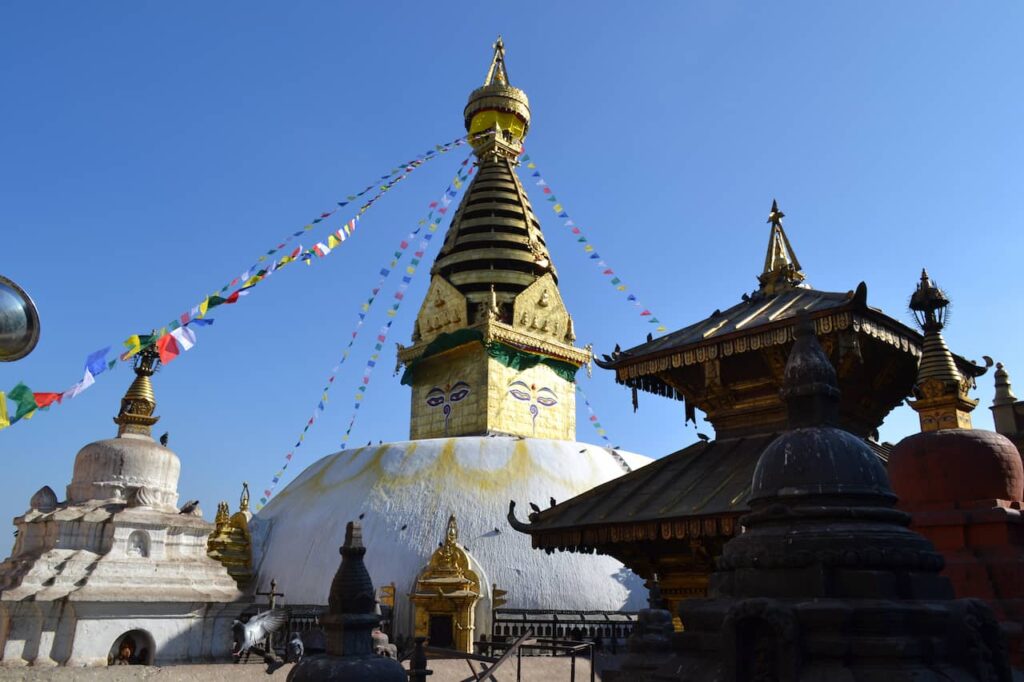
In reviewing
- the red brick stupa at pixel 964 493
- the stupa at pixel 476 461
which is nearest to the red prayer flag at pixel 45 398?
the stupa at pixel 476 461

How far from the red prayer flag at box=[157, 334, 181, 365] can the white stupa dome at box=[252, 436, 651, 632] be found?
260 inches

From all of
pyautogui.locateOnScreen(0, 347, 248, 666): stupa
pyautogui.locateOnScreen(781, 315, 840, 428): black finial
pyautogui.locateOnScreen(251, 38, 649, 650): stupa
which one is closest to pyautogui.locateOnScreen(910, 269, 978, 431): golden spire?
pyautogui.locateOnScreen(781, 315, 840, 428): black finial

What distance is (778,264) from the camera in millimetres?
10969

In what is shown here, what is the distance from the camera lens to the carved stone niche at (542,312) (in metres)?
26.2

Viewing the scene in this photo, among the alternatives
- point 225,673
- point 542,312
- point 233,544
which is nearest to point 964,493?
point 225,673

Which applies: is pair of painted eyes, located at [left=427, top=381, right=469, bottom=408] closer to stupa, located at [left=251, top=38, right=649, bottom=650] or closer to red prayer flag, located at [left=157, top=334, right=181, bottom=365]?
stupa, located at [left=251, top=38, right=649, bottom=650]

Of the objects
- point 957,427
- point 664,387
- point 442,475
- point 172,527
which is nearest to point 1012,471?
point 957,427

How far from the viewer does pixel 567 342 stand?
27031 mm

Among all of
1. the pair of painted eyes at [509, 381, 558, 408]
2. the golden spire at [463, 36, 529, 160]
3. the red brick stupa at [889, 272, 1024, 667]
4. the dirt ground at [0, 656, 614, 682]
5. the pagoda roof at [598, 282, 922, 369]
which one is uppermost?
the golden spire at [463, 36, 529, 160]

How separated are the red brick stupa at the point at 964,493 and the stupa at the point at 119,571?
10.6 m

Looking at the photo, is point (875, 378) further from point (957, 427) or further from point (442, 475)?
point (442, 475)

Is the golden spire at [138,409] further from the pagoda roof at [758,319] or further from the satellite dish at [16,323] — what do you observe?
the satellite dish at [16,323]

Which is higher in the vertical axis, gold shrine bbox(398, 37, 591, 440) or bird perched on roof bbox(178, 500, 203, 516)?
gold shrine bbox(398, 37, 591, 440)

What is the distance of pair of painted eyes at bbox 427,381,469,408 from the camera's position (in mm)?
25219
